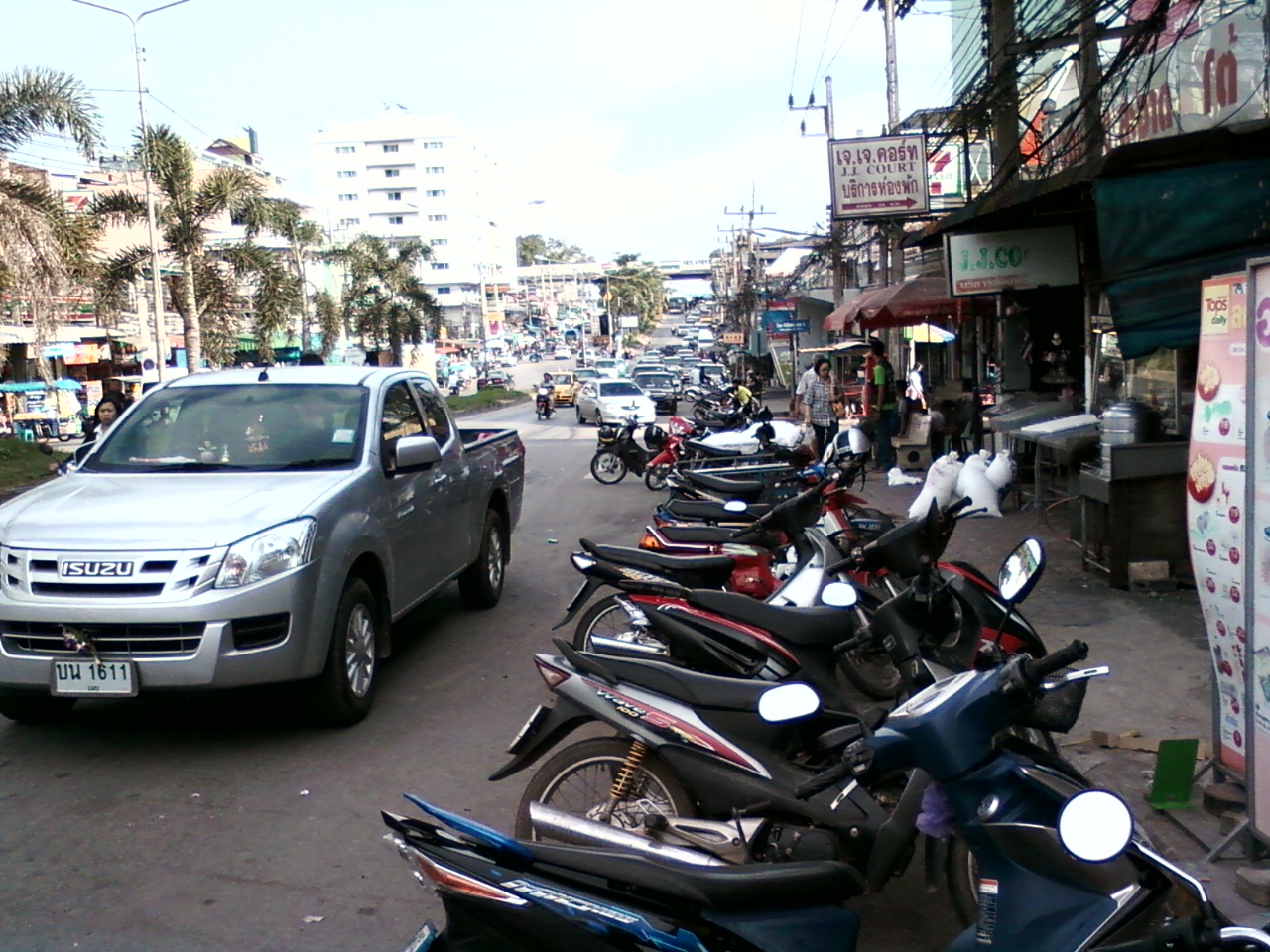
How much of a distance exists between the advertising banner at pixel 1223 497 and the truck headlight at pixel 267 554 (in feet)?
12.9

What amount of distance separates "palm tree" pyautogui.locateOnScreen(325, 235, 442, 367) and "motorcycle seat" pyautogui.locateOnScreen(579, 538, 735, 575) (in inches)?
1709

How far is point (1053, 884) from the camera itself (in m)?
2.78

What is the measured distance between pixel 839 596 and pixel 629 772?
149 centimetres

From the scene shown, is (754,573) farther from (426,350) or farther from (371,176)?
(371,176)

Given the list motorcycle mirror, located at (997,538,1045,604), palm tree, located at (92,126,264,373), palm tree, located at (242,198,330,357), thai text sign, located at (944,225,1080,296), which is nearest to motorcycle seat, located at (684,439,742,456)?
thai text sign, located at (944,225,1080,296)

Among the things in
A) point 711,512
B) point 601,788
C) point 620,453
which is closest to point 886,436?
point 620,453

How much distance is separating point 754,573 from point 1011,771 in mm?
4335

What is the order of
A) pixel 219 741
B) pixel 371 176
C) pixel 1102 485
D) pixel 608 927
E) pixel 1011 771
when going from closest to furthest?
1. pixel 608 927
2. pixel 1011 771
3. pixel 219 741
4. pixel 1102 485
5. pixel 371 176

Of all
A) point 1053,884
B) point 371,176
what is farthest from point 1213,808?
A: point 371,176

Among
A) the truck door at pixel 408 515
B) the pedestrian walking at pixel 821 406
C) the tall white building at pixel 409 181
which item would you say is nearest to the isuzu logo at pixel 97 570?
the truck door at pixel 408 515

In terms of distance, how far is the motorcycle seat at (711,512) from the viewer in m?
8.50

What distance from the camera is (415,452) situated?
22.2ft

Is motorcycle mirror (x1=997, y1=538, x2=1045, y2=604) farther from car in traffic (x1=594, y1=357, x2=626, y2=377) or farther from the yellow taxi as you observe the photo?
the yellow taxi

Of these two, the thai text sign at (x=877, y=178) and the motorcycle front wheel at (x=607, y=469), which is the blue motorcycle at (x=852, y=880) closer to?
the motorcycle front wheel at (x=607, y=469)
